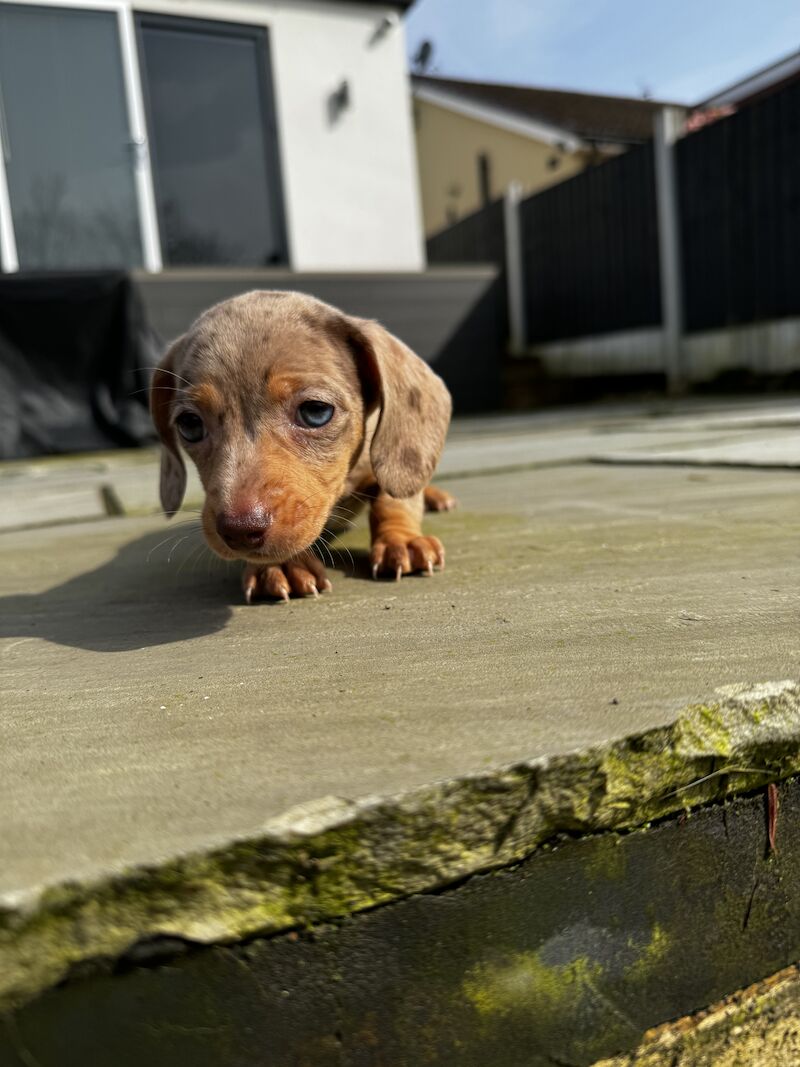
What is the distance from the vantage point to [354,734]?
0.94 metres

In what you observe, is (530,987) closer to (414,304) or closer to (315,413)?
(315,413)

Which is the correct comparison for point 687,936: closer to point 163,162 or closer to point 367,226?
point 163,162

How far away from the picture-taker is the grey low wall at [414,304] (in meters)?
7.84

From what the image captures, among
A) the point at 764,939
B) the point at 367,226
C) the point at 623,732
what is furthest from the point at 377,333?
the point at 367,226

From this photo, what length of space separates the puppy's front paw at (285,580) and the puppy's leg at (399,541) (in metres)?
0.14

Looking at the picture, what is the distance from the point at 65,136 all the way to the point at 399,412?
275 inches

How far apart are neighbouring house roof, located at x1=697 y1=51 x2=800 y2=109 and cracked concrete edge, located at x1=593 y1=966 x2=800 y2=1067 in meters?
12.3

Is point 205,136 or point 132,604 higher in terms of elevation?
point 205,136

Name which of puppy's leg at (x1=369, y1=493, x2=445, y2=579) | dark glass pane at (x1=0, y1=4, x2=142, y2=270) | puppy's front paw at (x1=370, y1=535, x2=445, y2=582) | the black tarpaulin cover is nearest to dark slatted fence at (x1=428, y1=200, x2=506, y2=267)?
dark glass pane at (x1=0, y1=4, x2=142, y2=270)

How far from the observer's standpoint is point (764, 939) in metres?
0.99

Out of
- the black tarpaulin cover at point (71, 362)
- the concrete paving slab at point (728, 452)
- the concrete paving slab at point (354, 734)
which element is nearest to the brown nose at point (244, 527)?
the concrete paving slab at point (354, 734)

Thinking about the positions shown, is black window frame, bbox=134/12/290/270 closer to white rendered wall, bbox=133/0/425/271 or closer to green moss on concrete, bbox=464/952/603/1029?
white rendered wall, bbox=133/0/425/271

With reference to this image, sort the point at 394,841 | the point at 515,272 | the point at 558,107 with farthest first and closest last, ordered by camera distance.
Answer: the point at 558,107
the point at 515,272
the point at 394,841

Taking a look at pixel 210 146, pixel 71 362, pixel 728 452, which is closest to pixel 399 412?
pixel 728 452
